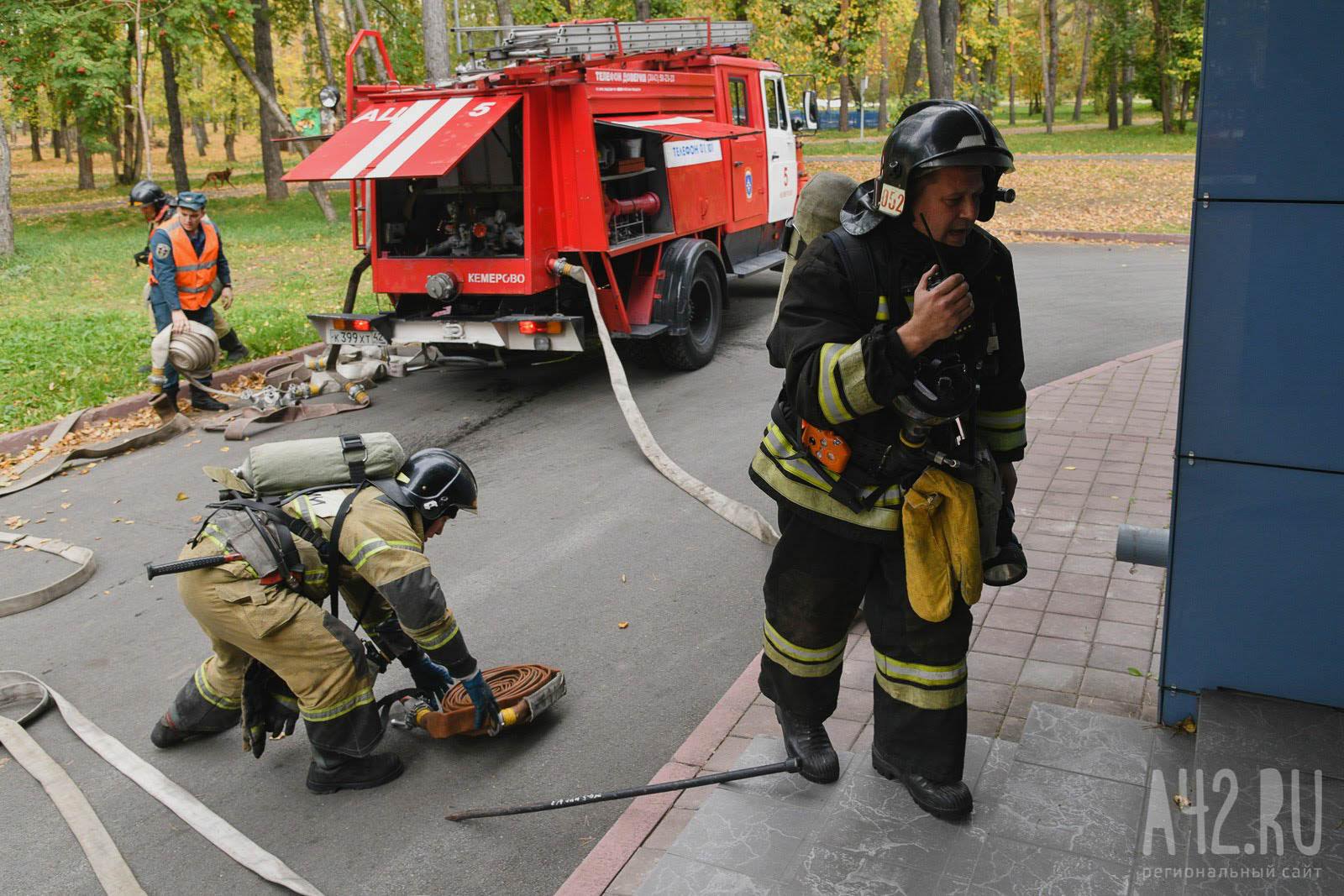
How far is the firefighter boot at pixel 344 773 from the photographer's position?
3.75 metres

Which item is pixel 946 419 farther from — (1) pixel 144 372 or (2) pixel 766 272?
(2) pixel 766 272

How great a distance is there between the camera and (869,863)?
110 inches

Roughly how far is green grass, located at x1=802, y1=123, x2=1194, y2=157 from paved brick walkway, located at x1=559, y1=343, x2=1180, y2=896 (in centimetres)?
2152

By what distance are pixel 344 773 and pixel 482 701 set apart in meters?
0.52

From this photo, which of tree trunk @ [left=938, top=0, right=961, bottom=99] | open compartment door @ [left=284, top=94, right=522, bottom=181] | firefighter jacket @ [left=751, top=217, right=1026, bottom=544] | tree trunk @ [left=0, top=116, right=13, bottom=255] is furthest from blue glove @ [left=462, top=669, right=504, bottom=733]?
tree trunk @ [left=938, top=0, right=961, bottom=99]

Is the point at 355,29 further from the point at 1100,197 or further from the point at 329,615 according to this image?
the point at 329,615

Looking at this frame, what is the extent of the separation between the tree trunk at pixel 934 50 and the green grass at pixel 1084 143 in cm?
556

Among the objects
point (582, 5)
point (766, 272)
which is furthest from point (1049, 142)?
point (766, 272)

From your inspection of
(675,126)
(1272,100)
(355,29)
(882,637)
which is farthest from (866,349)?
(355,29)

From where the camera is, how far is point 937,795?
2.94m

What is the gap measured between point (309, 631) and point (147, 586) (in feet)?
8.25

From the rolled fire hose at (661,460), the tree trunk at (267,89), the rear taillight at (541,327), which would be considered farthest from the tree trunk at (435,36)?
the tree trunk at (267,89)

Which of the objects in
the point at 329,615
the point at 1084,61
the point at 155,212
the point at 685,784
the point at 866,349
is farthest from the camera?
the point at 1084,61

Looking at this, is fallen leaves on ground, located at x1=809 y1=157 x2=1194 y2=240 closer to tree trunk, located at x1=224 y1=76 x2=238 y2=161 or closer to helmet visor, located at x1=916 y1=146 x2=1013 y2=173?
helmet visor, located at x1=916 y1=146 x2=1013 y2=173
